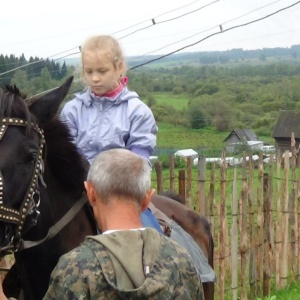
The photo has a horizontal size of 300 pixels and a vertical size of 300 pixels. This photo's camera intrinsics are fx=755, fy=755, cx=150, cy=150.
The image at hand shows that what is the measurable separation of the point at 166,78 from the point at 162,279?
66.7 meters

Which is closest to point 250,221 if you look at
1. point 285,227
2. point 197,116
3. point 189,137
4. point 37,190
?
point 285,227

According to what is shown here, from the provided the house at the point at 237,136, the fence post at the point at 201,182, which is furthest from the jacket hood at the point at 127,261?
the house at the point at 237,136

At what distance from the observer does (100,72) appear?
4.09m

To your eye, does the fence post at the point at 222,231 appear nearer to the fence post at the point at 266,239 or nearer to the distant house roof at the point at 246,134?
the fence post at the point at 266,239

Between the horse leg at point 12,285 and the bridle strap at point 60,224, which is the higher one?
the bridle strap at point 60,224

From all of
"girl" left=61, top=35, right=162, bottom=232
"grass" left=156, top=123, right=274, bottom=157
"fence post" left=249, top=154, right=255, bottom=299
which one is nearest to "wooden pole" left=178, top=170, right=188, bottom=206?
"fence post" left=249, top=154, right=255, bottom=299

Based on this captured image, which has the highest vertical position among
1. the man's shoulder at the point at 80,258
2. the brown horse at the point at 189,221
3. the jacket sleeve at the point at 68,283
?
the man's shoulder at the point at 80,258

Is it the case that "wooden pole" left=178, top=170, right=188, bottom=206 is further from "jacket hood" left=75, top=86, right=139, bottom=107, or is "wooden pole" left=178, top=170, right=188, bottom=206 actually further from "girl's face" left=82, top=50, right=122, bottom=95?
"girl's face" left=82, top=50, right=122, bottom=95

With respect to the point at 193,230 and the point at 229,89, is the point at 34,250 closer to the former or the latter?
the point at 193,230

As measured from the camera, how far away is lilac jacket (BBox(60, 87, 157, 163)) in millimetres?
4160

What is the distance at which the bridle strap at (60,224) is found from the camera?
347 cm

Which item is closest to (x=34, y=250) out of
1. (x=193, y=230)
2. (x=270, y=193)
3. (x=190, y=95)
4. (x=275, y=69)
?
(x=193, y=230)

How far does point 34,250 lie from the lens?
3600mm

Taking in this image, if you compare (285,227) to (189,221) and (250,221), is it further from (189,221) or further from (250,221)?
(189,221)
